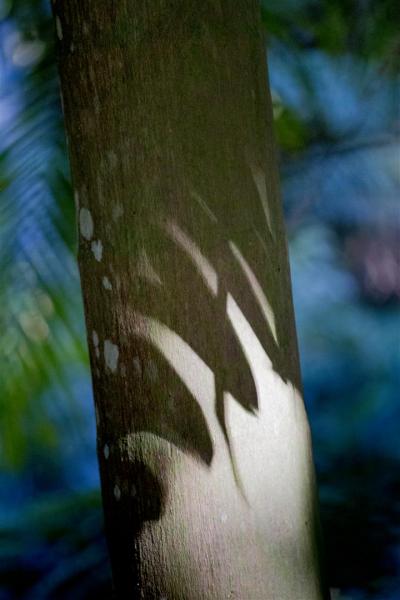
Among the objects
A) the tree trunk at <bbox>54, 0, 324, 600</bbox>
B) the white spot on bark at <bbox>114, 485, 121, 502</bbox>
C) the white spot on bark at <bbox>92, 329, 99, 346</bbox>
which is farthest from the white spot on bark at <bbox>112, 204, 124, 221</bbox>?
the white spot on bark at <bbox>114, 485, 121, 502</bbox>

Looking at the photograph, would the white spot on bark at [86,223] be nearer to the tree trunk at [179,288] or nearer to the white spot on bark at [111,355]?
the tree trunk at [179,288]

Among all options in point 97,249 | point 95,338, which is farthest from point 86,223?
point 95,338

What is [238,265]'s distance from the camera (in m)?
0.91

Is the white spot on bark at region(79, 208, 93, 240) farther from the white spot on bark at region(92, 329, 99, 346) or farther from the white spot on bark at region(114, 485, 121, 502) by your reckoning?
the white spot on bark at region(114, 485, 121, 502)

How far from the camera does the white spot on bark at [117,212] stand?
894mm

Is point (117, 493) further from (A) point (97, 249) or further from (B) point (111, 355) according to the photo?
(A) point (97, 249)

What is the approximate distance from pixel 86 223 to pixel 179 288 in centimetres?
16

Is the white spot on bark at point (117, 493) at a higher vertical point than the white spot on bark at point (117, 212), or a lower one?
lower

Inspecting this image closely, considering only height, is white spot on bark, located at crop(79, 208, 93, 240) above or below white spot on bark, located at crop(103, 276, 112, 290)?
above

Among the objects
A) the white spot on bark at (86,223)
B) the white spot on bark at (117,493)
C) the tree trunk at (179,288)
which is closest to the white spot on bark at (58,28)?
the tree trunk at (179,288)

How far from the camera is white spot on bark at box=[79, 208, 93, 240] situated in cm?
93

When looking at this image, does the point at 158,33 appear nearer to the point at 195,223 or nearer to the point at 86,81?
the point at 86,81

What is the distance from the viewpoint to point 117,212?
2.94ft

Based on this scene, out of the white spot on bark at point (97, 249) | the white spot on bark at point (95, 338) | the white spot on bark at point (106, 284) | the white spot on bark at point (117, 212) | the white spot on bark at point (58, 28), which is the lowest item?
the white spot on bark at point (95, 338)
